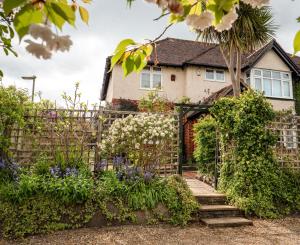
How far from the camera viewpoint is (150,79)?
16.7 metres

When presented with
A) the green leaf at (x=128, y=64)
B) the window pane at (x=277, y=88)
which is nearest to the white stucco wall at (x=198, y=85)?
the window pane at (x=277, y=88)

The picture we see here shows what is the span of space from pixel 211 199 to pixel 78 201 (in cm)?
318

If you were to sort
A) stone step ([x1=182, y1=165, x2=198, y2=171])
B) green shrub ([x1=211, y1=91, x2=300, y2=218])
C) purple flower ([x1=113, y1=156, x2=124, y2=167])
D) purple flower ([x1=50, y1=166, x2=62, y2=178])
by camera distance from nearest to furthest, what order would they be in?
purple flower ([x1=50, y1=166, x2=62, y2=178]), purple flower ([x1=113, y1=156, x2=124, y2=167]), green shrub ([x1=211, y1=91, x2=300, y2=218]), stone step ([x1=182, y1=165, x2=198, y2=171])

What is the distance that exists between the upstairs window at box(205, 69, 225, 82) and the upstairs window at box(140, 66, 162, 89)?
2.98m

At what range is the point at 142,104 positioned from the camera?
14648 mm

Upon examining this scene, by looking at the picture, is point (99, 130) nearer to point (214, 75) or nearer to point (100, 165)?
point (100, 165)

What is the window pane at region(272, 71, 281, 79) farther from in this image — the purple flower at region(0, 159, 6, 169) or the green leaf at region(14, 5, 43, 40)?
the green leaf at region(14, 5, 43, 40)

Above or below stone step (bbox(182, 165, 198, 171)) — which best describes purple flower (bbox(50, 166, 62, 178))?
above

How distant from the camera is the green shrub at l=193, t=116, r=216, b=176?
28.9 feet

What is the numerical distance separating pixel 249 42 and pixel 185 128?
216 inches

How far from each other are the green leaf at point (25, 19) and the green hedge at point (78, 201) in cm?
493

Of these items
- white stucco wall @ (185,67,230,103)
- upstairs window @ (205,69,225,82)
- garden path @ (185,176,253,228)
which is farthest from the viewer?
upstairs window @ (205,69,225,82)

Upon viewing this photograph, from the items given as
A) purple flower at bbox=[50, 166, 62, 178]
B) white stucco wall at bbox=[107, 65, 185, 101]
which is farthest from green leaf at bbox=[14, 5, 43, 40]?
white stucco wall at bbox=[107, 65, 185, 101]

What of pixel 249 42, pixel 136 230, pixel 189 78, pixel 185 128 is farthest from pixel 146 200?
pixel 189 78
